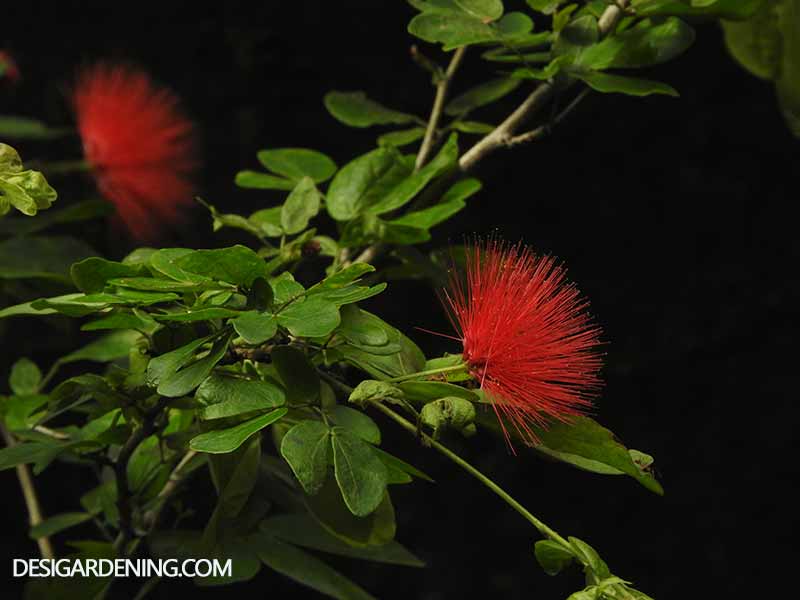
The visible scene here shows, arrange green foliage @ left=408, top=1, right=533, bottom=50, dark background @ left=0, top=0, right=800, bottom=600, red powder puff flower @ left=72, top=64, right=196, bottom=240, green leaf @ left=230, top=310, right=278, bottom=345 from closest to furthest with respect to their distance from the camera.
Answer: green leaf @ left=230, top=310, right=278, bottom=345
green foliage @ left=408, top=1, right=533, bottom=50
red powder puff flower @ left=72, top=64, right=196, bottom=240
dark background @ left=0, top=0, right=800, bottom=600

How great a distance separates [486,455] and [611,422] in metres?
0.19

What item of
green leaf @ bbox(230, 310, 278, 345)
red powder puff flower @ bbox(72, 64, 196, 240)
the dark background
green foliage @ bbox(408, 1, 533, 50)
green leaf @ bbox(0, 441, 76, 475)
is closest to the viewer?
green leaf @ bbox(230, 310, 278, 345)

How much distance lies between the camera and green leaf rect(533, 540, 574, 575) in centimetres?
60

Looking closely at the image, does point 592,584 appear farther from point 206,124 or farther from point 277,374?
point 206,124

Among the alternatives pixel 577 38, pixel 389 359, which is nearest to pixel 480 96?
pixel 577 38

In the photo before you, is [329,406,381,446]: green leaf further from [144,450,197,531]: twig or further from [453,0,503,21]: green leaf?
[453,0,503,21]: green leaf

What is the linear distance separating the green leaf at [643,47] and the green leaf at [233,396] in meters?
0.36

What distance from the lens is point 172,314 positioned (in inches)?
21.7

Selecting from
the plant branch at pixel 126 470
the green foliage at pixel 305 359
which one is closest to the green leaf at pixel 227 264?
the green foliage at pixel 305 359

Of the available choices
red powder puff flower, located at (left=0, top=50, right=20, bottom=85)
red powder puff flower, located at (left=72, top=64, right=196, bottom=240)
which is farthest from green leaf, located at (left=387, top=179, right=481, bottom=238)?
red powder puff flower, located at (left=0, top=50, right=20, bottom=85)

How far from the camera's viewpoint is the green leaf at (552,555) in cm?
60

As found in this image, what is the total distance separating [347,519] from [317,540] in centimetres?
14

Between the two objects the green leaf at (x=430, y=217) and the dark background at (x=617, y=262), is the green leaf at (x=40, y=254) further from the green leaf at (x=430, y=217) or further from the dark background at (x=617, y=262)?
the dark background at (x=617, y=262)

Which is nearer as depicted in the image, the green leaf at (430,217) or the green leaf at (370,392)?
the green leaf at (370,392)
